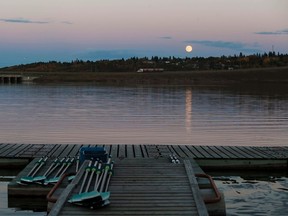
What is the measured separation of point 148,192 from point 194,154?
24.2 ft

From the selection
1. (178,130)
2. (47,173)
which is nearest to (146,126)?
(178,130)

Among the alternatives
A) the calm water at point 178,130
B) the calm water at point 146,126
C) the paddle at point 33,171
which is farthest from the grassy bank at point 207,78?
the paddle at point 33,171

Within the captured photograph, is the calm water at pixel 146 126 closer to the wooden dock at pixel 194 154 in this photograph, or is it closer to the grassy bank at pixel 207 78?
the wooden dock at pixel 194 154

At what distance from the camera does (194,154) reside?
19.3 metres

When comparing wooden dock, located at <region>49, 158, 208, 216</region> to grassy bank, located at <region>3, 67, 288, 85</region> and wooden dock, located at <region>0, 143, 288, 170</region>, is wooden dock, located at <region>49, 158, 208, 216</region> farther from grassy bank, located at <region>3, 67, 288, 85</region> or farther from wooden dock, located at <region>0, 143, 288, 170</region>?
grassy bank, located at <region>3, 67, 288, 85</region>

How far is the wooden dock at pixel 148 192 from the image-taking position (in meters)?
10.7

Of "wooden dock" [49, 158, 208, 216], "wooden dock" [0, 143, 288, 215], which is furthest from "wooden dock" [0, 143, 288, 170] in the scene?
"wooden dock" [49, 158, 208, 216]

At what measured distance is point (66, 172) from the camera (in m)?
15.2

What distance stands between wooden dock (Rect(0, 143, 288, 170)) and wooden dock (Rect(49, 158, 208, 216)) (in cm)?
384

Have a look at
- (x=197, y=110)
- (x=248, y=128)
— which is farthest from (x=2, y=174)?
(x=197, y=110)

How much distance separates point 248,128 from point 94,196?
2180cm

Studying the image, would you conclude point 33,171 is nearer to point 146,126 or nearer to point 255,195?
point 255,195

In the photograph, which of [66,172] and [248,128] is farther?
[248,128]

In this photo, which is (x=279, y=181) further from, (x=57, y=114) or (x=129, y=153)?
(x=57, y=114)
